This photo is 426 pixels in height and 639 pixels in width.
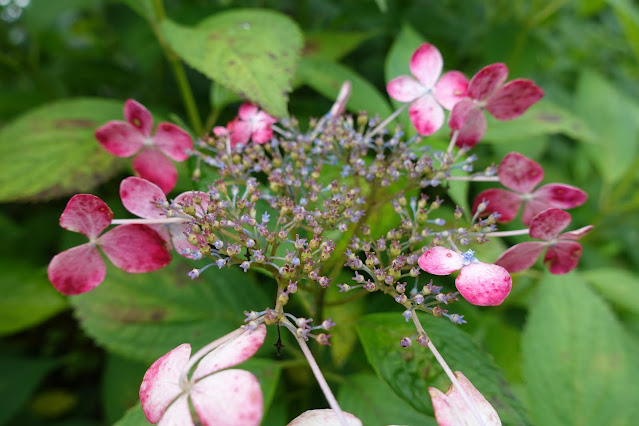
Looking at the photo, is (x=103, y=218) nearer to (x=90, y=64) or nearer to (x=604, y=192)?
(x=90, y=64)

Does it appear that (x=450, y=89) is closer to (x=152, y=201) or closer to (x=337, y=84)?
(x=337, y=84)

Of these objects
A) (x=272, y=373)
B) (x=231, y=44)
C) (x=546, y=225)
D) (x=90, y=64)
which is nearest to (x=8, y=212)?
(x=90, y=64)

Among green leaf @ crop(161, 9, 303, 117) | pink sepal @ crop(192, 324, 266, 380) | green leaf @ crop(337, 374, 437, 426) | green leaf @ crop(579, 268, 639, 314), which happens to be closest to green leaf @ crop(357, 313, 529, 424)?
green leaf @ crop(337, 374, 437, 426)

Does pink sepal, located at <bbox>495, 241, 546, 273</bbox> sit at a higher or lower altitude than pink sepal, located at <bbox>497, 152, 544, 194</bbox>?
lower

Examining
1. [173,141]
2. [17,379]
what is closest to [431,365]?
[173,141]

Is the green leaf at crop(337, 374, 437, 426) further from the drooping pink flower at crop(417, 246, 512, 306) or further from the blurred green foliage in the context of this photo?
the drooping pink flower at crop(417, 246, 512, 306)

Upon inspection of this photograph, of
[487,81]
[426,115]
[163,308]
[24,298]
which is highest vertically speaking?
[487,81]

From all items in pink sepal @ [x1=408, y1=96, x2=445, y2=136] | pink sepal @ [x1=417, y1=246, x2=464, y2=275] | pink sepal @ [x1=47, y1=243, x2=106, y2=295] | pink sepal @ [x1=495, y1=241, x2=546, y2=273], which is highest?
pink sepal @ [x1=408, y1=96, x2=445, y2=136]

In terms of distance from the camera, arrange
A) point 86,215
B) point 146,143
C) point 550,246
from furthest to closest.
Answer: point 146,143
point 550,246
point 86,215
